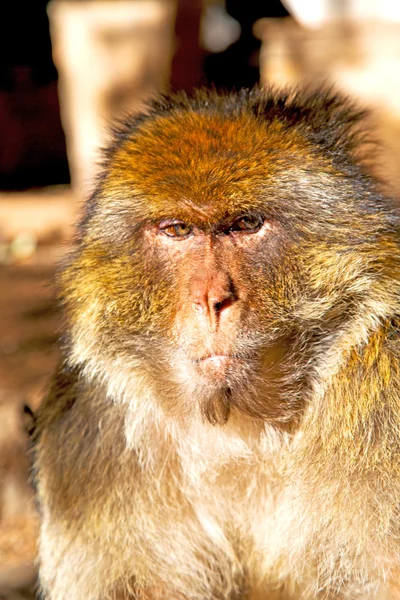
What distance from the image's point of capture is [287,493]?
304cm

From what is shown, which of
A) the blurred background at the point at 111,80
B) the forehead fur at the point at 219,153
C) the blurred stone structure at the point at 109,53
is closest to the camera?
the forehead fur at the point at 219,153

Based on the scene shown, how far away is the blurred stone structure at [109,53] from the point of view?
9.55 m

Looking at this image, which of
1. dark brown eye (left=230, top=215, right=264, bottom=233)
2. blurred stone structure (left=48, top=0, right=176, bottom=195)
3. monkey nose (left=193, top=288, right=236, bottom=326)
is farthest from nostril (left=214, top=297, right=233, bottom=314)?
blurred stone structure (left=48, top=0, right=176, bottom=195)

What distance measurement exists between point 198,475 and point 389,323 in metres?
0.85

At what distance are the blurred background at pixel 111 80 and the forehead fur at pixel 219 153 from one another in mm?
571

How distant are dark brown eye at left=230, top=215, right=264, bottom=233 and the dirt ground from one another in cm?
77

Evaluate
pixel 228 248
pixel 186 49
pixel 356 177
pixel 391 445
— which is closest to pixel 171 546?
pixel 391 445

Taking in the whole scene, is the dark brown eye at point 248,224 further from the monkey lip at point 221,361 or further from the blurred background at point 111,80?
the blurred background at point 111,80

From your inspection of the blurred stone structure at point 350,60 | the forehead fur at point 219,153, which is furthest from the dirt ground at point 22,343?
the blurred stone structure at point 350,60

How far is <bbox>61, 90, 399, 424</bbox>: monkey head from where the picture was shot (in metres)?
2.81

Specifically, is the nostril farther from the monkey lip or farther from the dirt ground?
the dirt ground

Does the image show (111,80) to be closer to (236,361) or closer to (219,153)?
(219,153)

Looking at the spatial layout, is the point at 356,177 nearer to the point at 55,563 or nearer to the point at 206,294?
the point at 206,294

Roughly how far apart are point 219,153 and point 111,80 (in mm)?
7282
